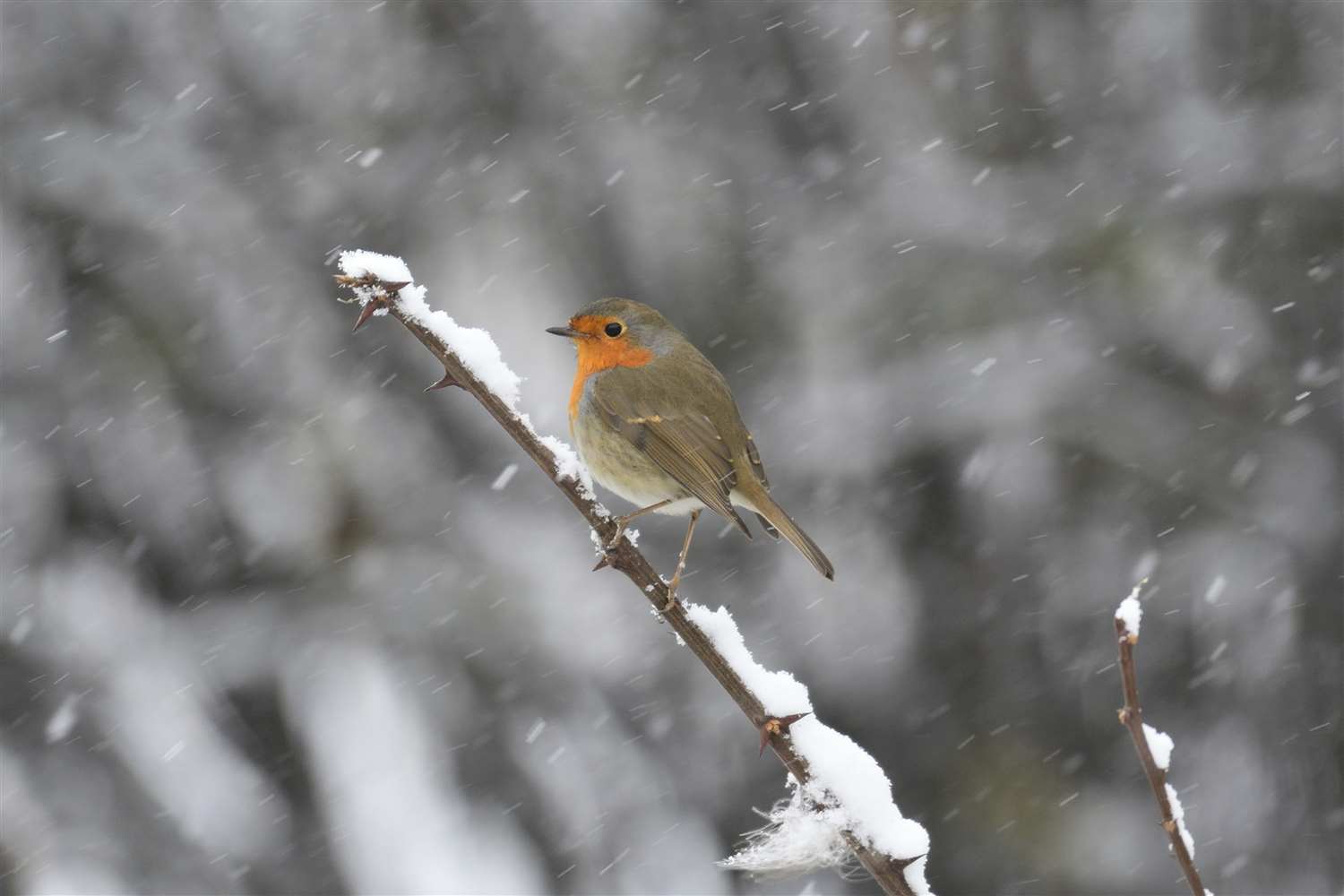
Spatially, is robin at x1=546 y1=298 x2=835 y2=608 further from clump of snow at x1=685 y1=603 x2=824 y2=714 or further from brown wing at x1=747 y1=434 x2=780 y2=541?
clump of snow at x1=685 y1=603 x2=824 y2=714

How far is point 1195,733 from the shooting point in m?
6.19

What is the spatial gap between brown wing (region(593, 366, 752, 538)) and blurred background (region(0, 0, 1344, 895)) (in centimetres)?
276

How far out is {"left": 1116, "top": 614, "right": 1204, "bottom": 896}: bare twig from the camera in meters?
0.98

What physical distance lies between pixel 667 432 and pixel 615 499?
9.68 ft

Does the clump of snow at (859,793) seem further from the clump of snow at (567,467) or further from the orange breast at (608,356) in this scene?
the orange breast at (608,356)

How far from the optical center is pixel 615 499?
603 centimetres

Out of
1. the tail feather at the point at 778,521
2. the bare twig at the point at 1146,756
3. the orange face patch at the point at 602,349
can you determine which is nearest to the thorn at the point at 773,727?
the bare twig at the point at 1146,756

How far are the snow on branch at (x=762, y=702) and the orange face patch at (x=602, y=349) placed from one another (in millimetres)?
1452

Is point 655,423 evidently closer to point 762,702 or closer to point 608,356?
point 608,356

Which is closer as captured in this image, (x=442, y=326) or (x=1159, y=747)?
(x=1159, y=747)

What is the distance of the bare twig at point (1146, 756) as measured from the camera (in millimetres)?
982

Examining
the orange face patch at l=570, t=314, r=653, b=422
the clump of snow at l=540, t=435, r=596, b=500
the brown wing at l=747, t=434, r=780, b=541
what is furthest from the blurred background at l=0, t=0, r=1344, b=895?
the clump of snow at l=540, t=435, r=596, b=500

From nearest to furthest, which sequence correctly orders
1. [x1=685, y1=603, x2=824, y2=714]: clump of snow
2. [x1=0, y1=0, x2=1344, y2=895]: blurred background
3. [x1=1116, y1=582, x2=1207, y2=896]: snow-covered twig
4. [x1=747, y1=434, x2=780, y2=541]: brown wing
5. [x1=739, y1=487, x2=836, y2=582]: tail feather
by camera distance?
[x1=1116, y1=582, x2=1207, y2=896]: snow-covered twig
[x1=685, y1=603, x2=824, y2=714]: clump of snow
[x1=739, y1=487, x2=836, y2=582]: tail feather
[x1=747, y1=434, x2=780, y2=541]: brown wing
[x1=0, y1=0, x2=1344, y2=895]: blurred background

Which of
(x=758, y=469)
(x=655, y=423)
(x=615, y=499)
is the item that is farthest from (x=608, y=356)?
(x=615, y=499)
